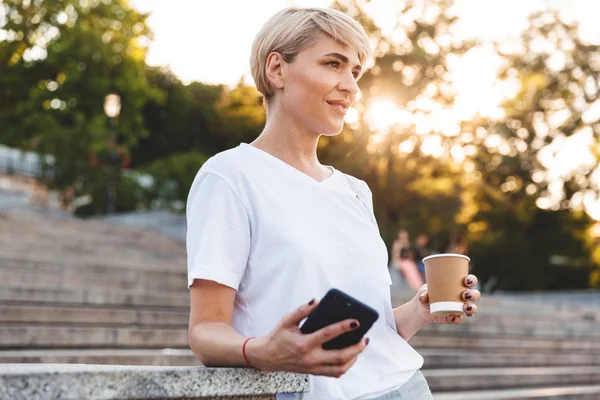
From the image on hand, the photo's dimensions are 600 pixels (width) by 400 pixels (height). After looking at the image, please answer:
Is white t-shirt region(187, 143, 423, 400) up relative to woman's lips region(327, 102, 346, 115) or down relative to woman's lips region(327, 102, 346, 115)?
down

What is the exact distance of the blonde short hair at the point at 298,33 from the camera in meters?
1.89

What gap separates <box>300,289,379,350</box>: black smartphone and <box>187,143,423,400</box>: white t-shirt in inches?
10.5

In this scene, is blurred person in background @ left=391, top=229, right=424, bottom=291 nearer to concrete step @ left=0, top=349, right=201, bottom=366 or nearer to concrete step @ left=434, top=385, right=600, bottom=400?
concrete step @ left=434, top=385, right=600, bottom=400

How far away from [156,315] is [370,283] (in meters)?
5.70

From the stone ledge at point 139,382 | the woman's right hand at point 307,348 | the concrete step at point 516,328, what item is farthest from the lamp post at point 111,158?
the woman's right hand at point 307,348

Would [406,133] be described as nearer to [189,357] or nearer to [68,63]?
[68,63]

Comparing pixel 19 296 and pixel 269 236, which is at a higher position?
pixel 269 236

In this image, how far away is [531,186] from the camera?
27.0 m

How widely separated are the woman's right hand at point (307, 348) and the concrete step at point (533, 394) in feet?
17.5

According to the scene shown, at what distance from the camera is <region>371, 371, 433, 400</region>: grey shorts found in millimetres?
1756

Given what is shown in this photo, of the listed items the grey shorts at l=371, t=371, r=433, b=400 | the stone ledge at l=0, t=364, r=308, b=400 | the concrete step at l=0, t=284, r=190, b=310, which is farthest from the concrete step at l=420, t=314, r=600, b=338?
the stone ledge at l=0, t=364, r=308, b=400

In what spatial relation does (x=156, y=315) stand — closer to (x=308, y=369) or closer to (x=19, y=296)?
(x=19, y=296)

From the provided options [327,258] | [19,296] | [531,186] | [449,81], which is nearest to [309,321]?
[327,258]

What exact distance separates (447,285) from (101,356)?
4.35 meters
